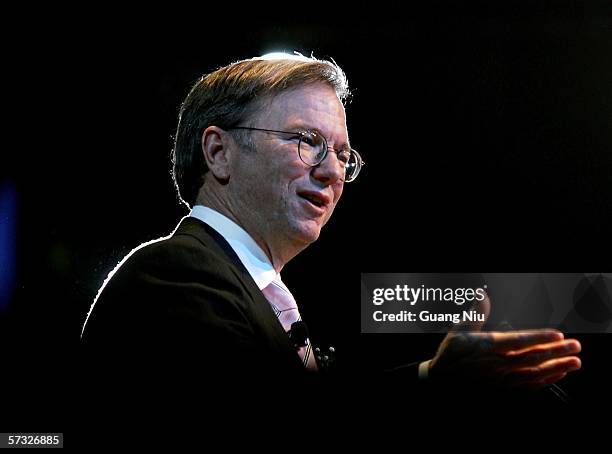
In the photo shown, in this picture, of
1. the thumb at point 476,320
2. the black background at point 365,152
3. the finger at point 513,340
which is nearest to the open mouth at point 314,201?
the thumb at point 476,320

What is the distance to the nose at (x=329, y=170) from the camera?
5.01 feet

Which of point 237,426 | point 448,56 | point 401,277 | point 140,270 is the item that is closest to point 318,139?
point 140,270

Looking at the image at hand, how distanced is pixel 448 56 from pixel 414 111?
0.28 meters

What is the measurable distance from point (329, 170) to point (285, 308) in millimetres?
337

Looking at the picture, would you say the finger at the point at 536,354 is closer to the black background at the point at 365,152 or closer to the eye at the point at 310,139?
the eye at the point at 310,139

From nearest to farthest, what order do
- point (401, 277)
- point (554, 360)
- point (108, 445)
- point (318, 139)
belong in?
point (554, 360), point (108, 445), point (318, 139), point (401, 277)

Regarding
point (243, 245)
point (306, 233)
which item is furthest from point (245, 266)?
point (306, 233)

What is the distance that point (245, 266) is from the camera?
1.38 metres

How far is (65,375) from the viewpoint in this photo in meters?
2.65

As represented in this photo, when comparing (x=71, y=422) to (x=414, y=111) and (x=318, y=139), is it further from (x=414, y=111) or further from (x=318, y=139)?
(x=414, y=111)

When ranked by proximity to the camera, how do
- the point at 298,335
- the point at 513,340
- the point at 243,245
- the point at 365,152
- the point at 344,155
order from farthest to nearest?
the point at 365,152
the point at 344,155
the point at 243,245
the point at 298,335
the point at 513,340

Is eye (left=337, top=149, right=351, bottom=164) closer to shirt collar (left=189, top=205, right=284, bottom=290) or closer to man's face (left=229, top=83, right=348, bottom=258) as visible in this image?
man's face (left=229, top=83, right=348, bottom=258)

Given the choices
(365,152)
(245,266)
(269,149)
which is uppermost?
(365,152)

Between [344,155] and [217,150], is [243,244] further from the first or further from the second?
[344,155]
